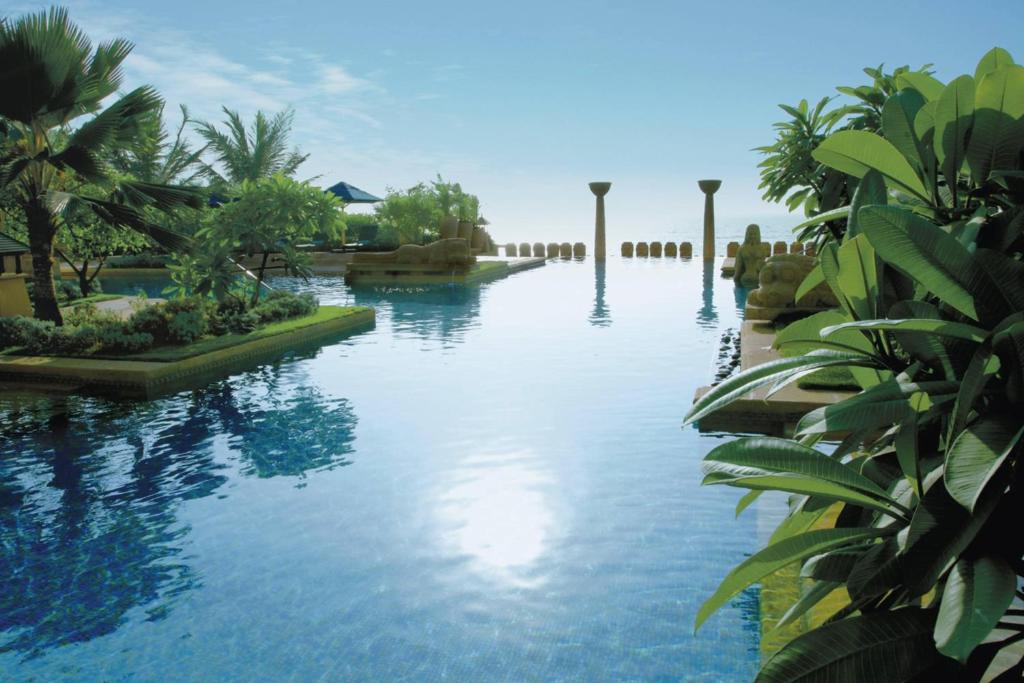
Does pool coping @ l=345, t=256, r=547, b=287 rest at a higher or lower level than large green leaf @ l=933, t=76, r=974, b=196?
lower

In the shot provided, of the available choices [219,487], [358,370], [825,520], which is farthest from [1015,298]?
[358,370]

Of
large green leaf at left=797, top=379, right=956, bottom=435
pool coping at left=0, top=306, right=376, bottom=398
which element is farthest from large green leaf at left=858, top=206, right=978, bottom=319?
pool coping at left=0, top=306, right=376, bottom=398

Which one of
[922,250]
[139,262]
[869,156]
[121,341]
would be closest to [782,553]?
[922,250]

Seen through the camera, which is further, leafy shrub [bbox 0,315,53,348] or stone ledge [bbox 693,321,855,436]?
leafy shrub [bbox 0,315,53,348]

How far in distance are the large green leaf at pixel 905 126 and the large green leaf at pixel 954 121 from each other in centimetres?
7

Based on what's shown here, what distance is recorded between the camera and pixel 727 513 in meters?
6.28

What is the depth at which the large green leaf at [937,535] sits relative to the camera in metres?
1.40

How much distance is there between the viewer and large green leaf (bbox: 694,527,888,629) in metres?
1.56

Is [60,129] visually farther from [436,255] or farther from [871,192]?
[871,192]

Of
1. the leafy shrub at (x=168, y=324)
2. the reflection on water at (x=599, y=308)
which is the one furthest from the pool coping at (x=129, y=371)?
the reflection on water at (x=599, y=308)

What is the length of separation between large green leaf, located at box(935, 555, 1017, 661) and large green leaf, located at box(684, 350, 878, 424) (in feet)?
1.68

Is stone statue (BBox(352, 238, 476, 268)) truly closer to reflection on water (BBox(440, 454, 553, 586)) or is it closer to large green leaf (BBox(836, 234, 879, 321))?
reflection on water (BBox(440, 454, 553, 586))

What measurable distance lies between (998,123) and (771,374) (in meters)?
0.74

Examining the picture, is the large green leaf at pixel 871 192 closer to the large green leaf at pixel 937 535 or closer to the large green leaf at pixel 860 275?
the large green leaf at pixel 860 275
